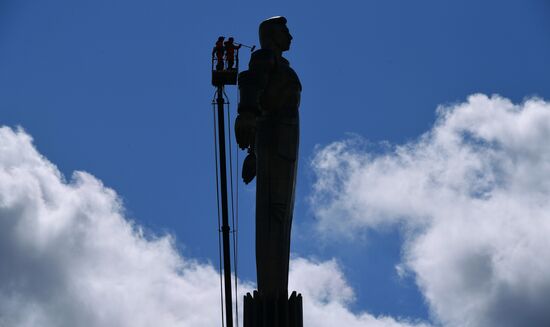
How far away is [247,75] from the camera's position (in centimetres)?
1927

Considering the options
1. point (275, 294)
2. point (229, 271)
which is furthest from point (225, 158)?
point (275, 294)

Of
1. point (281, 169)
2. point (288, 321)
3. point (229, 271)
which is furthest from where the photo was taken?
point (229, 271)

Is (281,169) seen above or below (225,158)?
below

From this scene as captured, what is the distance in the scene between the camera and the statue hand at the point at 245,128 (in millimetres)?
19062

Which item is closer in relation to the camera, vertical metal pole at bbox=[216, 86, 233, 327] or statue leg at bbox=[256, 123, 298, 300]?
statue leg at bbox=[256, 123, 298, 300]

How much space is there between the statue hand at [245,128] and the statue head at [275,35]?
167cm

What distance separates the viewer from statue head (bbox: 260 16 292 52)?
2009 centimetres

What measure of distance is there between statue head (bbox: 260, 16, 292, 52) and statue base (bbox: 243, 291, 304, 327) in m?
4.60

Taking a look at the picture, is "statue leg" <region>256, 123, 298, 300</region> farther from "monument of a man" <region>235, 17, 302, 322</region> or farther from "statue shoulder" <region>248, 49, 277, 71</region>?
"statue shoulder" <region>248, 49, 277, 71</region>

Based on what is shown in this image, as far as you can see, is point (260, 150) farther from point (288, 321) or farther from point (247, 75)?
point (288, 321)

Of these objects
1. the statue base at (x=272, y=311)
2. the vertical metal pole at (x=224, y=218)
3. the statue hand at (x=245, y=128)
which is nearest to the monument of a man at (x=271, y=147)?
the statue hand at (x=245, y=128)

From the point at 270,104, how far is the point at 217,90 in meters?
2.29

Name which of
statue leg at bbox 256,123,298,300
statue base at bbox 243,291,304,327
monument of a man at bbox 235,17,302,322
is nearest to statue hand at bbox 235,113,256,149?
monument of a man at bbox 235,17,302,322

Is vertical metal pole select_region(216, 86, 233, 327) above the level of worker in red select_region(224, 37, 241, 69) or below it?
below
